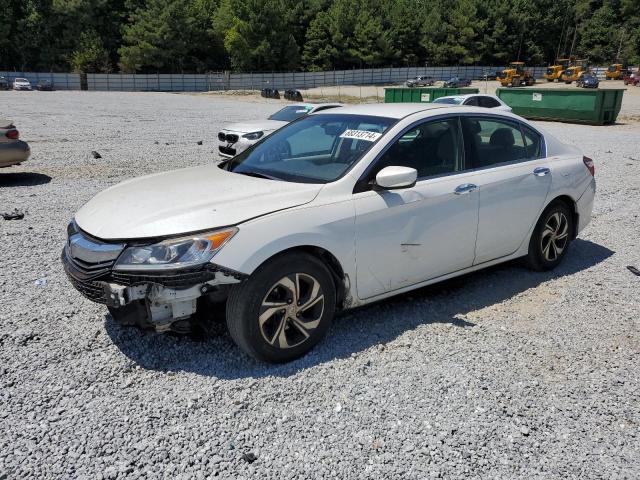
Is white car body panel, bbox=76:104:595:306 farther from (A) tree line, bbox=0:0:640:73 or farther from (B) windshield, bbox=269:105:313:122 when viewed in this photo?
(A) tree line, bbox=0:0:640:73

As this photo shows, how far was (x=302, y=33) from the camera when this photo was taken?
90875 mm

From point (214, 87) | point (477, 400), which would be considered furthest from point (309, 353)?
point (214, 87)

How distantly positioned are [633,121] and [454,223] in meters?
26.0

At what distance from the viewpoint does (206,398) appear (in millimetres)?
3221

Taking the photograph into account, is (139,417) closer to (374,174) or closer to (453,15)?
(374,174)

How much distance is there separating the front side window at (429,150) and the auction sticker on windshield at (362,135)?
0.15 metres

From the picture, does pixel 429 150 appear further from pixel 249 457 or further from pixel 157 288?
pixel 249 457

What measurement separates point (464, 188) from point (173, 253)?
91.9 inches

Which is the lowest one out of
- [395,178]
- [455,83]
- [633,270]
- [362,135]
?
[633,270]

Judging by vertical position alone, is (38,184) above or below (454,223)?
below

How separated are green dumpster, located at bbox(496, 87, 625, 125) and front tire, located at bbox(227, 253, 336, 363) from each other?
22856 mm

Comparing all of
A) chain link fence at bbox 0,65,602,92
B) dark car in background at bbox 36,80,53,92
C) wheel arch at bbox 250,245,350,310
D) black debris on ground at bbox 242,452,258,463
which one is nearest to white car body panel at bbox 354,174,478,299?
wheel arch at bbox 250,245,350,310

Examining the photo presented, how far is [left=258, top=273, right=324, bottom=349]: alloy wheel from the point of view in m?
3.42

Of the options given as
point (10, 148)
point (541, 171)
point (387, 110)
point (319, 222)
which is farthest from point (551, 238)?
point (10, 148)
